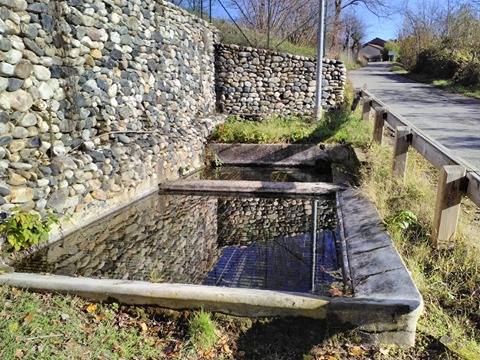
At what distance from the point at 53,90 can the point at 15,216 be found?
1657mm

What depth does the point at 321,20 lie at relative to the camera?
988 cm

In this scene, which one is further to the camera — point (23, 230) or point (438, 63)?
point (438, 63)

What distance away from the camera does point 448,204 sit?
3.64m

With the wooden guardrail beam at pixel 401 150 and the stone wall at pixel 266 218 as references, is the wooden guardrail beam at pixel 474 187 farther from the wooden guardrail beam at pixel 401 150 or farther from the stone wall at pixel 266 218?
the stone wall at pixel 266 218

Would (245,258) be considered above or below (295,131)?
below

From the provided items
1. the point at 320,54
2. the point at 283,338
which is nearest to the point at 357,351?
the point at 283,338

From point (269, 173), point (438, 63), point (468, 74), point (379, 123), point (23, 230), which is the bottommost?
point (269, 173)

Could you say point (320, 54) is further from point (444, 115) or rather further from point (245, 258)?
point (245, 258)

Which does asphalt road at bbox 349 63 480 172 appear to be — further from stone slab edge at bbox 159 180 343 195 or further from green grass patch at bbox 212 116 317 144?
Answer: green grass patch at bbox 212 116 317 144

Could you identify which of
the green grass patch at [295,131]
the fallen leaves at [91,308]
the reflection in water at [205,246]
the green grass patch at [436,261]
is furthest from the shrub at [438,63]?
the fallen leaves at [91,308]

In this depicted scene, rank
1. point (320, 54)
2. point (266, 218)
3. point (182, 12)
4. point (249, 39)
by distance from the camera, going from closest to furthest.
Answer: point (266, 218), point (182, 12), point (320, 54), point (249, 39)

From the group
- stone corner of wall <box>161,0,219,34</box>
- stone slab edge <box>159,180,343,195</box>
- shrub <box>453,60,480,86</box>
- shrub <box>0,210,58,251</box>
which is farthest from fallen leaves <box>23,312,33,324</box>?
shrub <box>453,60,480,86</box>

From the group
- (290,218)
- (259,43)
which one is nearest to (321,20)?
(259,43)

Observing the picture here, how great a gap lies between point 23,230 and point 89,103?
2198 millimetres
